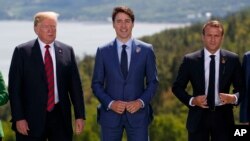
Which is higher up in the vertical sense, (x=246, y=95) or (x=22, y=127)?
(x=246, y=95)

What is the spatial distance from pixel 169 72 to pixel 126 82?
67.4 meters

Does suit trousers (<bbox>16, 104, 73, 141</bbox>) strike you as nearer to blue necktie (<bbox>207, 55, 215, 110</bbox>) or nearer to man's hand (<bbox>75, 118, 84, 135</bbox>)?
man's hand (<bbox>75, 118, 84, 135</bbox>)

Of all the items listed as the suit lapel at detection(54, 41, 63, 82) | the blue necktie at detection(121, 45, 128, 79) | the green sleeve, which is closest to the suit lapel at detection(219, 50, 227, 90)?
the blue necktie at detection(121, 45, 128, 79)

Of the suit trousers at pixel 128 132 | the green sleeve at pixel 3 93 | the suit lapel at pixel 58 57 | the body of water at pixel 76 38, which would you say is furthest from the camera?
the body of water at pixel 76 38

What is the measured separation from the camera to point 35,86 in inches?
270

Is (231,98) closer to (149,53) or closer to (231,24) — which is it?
(149,53)

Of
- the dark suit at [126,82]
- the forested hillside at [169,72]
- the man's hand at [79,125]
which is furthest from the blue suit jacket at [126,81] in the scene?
the forested hillside at [169,72]

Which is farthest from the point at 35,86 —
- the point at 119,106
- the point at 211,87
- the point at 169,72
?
the point at 169,72

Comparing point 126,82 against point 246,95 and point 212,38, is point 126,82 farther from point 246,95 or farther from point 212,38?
point 246,95

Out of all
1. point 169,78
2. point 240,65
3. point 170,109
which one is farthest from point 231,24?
point 240,65

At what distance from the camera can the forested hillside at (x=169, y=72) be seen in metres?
49.1

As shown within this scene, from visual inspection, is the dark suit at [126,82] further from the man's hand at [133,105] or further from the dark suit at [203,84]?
the dark suit at [203,84]

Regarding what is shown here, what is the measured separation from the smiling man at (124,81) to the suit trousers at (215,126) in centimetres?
60

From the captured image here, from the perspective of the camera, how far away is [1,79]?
21.9ft
